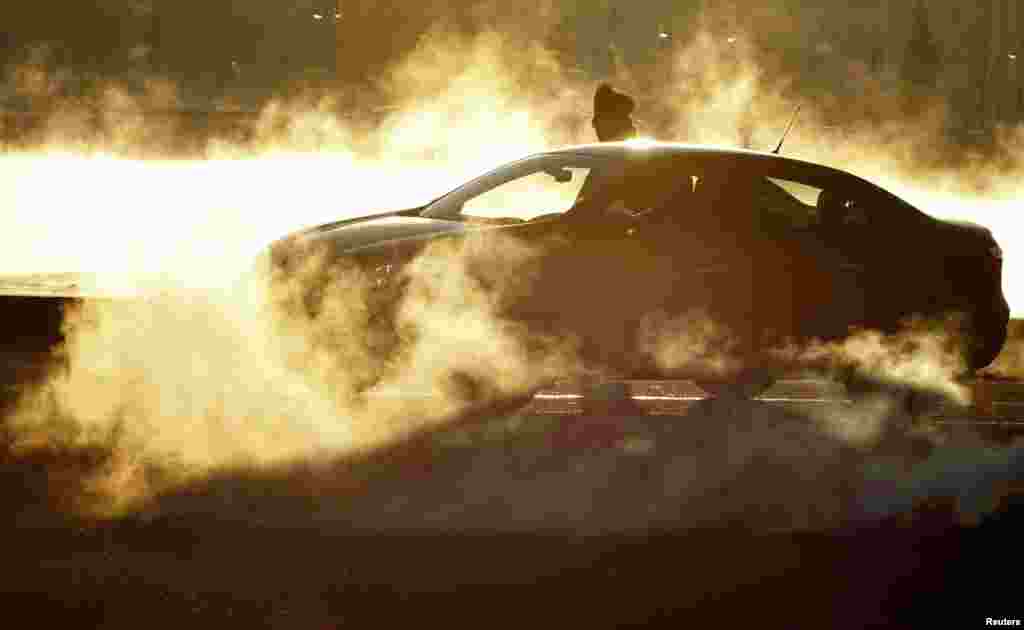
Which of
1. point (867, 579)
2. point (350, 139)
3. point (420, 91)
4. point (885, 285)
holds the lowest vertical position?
point (867, 579)

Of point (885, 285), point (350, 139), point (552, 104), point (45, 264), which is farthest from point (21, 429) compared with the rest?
point (552, 104)

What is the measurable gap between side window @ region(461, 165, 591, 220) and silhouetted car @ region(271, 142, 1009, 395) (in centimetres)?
21

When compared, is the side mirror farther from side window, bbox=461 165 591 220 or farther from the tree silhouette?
the tree silhouette

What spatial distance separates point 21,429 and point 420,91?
138m

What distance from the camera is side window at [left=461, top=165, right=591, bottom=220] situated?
9031 millimetres

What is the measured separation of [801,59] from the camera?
141 meters

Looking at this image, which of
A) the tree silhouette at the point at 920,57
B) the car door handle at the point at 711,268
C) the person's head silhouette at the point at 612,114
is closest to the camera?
the car door handle at the point at 711,268

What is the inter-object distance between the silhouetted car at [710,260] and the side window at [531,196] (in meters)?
0.21

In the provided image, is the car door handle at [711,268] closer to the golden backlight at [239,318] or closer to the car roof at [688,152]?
the golden backlight at [239,318]

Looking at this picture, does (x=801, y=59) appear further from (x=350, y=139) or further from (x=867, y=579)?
(x=867, y=579)

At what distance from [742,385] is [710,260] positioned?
110cm

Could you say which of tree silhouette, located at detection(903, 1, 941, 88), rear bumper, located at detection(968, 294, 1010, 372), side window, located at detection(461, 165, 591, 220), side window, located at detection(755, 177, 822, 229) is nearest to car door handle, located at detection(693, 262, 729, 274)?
side window, located at detection(755, 177, 822, 229)

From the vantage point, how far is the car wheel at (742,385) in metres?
8.54

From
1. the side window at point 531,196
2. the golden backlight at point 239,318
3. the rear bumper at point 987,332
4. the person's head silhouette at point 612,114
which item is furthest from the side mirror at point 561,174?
the person's head silhouette at point 612,114
